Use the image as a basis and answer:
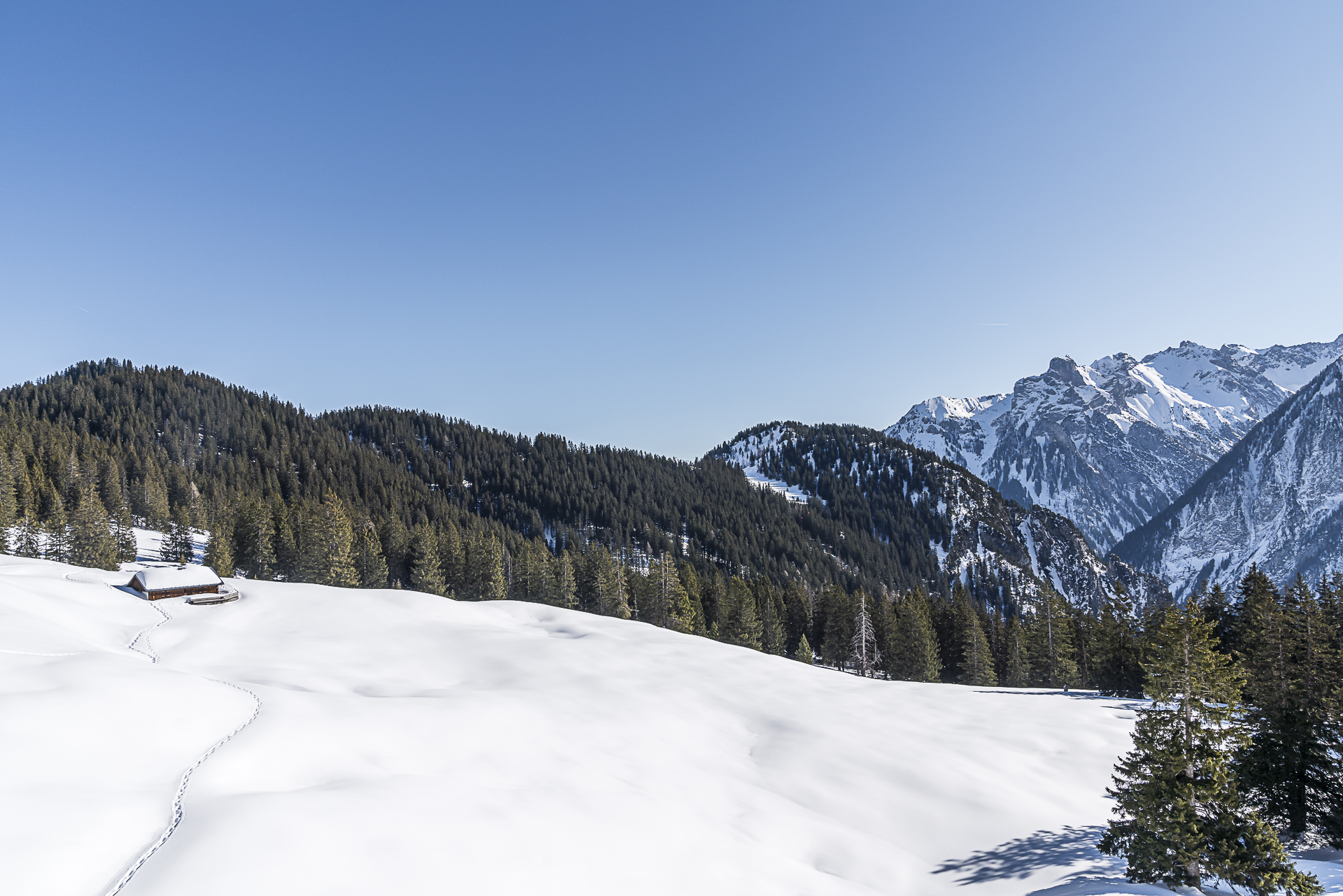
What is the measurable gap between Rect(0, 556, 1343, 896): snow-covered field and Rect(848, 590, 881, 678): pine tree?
2873 cm

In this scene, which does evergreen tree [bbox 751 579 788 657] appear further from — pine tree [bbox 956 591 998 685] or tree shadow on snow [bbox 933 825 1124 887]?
tree shadow on snow [bbox 933 825 1124 887]

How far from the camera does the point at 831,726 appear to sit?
998 inches

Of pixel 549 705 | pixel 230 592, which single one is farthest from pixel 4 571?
pixel 549 705

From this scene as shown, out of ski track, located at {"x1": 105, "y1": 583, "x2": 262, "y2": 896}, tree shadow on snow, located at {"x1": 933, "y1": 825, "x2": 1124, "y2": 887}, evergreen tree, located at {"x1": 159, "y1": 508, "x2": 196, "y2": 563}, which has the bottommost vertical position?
evergreen tree, located at {"x1": 159, "y1": 508, "x2": 196, "y2": 563}

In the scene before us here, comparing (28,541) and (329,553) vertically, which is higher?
(329,553)

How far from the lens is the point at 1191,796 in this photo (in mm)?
15336

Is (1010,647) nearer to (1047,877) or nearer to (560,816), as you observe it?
(1047,877)

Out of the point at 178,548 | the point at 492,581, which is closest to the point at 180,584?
the point at 492,581

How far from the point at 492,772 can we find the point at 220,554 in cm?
7244

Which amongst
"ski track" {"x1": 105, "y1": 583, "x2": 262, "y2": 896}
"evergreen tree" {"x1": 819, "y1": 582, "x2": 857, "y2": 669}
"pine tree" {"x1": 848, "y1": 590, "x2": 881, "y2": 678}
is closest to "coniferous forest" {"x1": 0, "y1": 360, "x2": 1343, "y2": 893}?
"evergreen tree" {"x1": 819, "y1": 582, "x2": 857, "y2": 669}

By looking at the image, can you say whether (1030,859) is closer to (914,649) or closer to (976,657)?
(976,657)

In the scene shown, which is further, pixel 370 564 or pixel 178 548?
pixel 178 548

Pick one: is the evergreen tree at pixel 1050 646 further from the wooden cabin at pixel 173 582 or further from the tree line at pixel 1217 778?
the wooden cabin at pixel 173 582

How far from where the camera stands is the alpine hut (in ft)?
134
